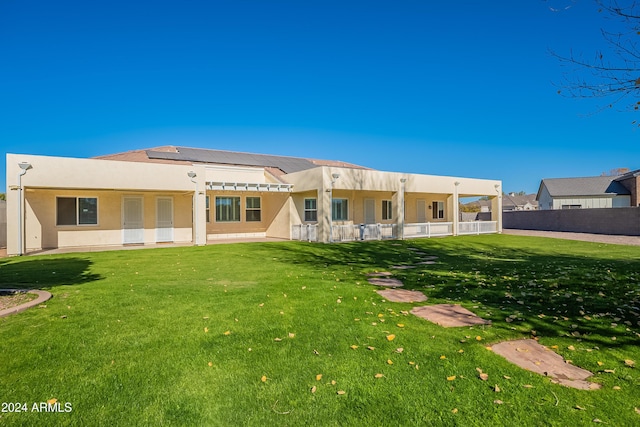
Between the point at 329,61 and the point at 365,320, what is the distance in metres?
20.1

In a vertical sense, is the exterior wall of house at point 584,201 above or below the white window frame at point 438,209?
above

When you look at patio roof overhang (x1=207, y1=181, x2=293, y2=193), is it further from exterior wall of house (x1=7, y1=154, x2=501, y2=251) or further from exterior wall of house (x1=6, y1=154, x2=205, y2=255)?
exterior wall of house (x1=6, y1=154, x2=205, y2=255)

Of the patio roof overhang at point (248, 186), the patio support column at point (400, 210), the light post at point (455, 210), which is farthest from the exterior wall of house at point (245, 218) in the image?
the light post at point (455, 210)

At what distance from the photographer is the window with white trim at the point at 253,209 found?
1938cm

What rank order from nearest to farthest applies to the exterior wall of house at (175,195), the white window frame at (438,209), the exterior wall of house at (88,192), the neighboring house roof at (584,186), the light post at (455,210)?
the exterior wall of house at (88,192) → the exterior wall of house at (175,195) → the light post at (455,210) → the white window frame at (438,209) → the neighboring house roof at (584,186)

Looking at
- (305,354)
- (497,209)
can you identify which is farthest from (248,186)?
(497,209)

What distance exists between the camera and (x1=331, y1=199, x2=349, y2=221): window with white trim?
1972cm

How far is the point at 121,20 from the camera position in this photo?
14711mm

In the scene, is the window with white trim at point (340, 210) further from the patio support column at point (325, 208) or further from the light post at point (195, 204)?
the light post at point (195, 204)

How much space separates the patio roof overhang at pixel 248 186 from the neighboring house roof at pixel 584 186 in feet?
121

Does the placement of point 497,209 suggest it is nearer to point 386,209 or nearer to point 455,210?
point 455,210

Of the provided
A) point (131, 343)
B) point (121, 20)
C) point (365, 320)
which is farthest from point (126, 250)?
point (365, 320)

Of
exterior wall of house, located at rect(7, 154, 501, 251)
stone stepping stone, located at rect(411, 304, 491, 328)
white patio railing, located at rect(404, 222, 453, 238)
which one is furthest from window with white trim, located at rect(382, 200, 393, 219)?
stone stepping stone, located at rect(411, 304, 491, 328)

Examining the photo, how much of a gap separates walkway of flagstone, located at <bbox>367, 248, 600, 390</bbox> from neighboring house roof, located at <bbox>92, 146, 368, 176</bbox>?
16241mm
